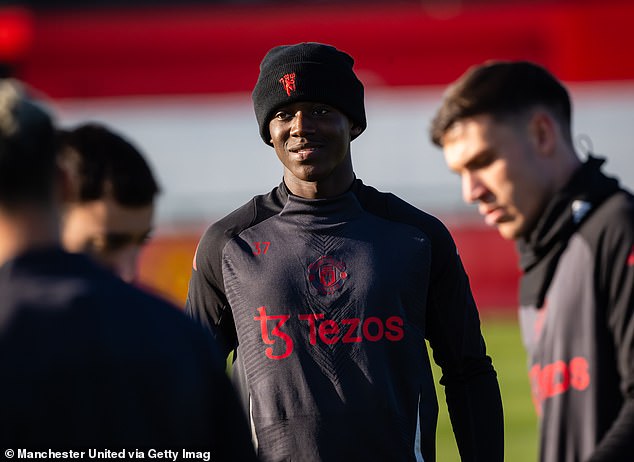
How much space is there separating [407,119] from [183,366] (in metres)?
16.2

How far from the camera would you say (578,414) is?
2656 millimetres

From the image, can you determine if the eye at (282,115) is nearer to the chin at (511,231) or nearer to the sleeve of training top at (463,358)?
the sleeve of training top at (463,358)

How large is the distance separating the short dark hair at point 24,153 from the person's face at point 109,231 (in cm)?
80

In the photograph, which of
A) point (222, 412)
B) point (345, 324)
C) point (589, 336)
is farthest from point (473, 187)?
point (222, 412)

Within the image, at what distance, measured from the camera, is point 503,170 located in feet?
10.4

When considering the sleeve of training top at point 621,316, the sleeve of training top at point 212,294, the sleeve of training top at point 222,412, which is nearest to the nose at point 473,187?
the sleeve of training top at point 621,316

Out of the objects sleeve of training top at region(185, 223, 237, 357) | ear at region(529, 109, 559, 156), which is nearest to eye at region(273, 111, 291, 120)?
sleeve of training top at region(185, 223, 237, 357)

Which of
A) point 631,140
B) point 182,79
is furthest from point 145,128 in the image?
point 631,140

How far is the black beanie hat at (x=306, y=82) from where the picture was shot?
3.11m

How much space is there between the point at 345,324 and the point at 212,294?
40cm

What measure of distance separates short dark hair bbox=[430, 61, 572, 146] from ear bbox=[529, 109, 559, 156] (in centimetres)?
3

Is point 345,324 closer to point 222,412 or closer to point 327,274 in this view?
point 327,274

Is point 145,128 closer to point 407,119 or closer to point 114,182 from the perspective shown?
point 407,119

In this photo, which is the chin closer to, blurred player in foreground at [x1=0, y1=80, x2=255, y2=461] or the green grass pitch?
blurred player in foreground at [x1=0, y1=80, x2=255, y2=461]
